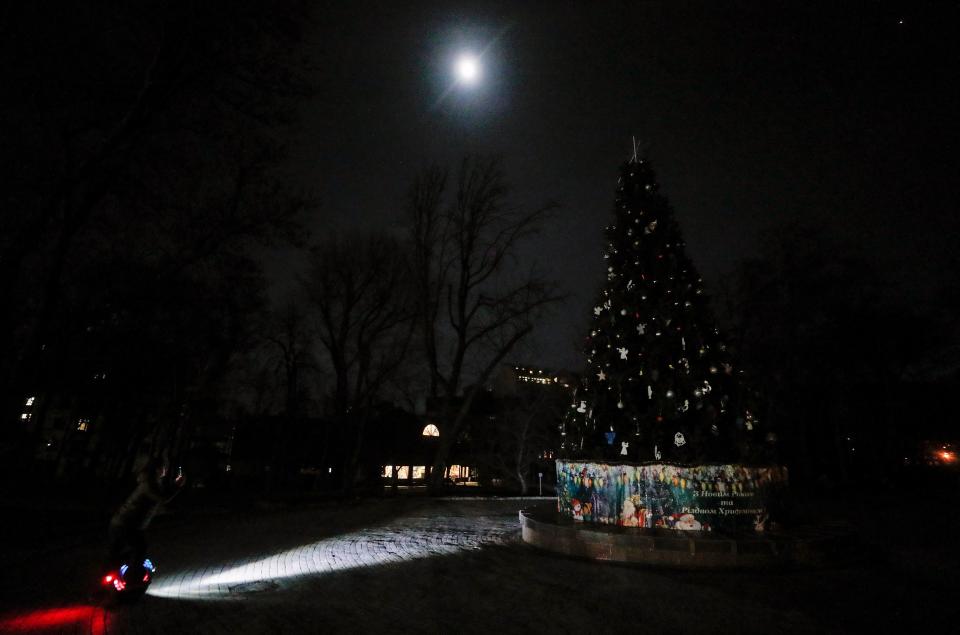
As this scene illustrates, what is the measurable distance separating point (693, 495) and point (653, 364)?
7.23ft

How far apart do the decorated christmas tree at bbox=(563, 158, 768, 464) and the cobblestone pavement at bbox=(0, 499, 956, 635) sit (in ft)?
6.81

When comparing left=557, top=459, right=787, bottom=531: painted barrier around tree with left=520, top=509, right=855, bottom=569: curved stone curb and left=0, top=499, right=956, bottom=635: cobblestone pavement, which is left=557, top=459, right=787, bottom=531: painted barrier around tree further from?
left=0, top=499, right=956, bottom=635: cobblestone pavement

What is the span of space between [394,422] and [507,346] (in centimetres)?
2250

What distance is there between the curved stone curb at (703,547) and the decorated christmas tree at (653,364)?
124 cm

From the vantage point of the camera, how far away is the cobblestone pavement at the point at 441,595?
4.60m

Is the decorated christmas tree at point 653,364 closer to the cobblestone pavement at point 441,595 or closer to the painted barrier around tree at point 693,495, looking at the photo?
the painted barrier around tree at point 693,495

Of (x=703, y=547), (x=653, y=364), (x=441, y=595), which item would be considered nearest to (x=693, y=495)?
(x=703, y=547)

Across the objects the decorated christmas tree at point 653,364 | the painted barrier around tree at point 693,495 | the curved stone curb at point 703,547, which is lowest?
the curved stone curb at point 703,547

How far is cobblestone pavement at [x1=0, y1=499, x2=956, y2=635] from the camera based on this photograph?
460cm

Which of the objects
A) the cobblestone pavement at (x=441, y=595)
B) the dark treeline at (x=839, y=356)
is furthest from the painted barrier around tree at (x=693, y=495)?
the dark treeline at (x=839, y=356)

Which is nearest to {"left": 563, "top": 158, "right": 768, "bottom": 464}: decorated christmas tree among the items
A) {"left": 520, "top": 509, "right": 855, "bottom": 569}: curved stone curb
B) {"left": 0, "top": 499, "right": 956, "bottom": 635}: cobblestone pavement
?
{"left": 520, "top": 509, "right": 855, "bottom": 569}: curved stone curb

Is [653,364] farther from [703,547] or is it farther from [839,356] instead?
[839,356]

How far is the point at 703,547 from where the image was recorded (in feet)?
23.2


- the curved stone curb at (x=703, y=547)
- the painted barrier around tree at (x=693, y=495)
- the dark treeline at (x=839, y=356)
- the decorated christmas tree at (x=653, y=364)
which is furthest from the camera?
the dark treeline at (x=839, y=356)
